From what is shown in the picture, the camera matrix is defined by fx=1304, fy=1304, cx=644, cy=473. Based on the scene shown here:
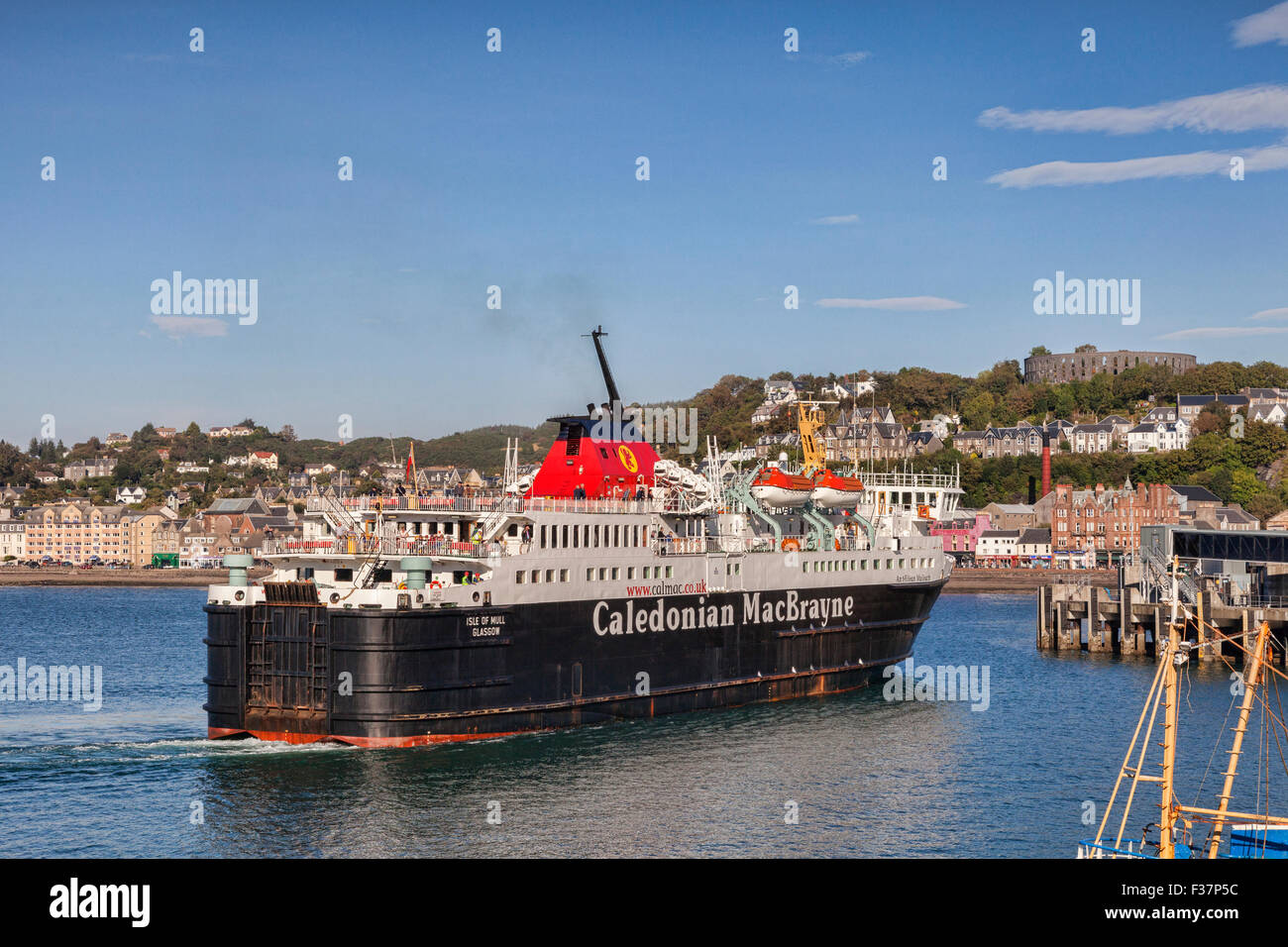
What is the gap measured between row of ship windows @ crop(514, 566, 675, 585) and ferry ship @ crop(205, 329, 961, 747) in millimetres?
62

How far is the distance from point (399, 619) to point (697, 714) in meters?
12.0

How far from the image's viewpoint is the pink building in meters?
145

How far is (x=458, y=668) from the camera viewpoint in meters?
33.5

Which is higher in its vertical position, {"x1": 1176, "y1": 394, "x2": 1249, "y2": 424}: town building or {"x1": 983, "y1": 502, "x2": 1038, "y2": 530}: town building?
{"x1": 1176, "y1": 394, "x2": 1249, "y2": 424}: town building

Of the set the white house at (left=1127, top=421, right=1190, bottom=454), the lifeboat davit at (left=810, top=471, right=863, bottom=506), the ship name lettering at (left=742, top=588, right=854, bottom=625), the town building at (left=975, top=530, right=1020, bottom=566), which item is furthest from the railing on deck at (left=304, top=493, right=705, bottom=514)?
the white house at (left=1127, top=421, right=1190, bottom=454)

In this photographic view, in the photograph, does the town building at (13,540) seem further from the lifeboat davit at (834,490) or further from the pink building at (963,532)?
the lifeboat davit at (834,490)

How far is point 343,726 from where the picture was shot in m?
32.7

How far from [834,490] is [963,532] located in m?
102

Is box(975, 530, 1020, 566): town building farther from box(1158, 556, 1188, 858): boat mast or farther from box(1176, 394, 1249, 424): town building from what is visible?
box(1158, 556, 1188, 858): boat mast

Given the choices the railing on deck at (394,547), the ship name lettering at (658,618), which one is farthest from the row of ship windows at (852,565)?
the railing on deck at (394,547)

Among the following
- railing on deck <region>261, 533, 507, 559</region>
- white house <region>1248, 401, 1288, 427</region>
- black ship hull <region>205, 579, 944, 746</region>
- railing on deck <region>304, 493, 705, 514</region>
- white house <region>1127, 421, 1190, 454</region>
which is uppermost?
white house <region>1248, 401, 1288, 427</region>
